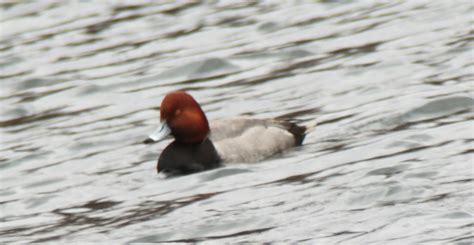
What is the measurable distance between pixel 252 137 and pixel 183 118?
1.90 ft

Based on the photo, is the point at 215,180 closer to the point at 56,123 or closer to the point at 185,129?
the point at 185,129

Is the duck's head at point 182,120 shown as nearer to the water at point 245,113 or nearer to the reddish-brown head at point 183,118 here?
the reddish-brown head at point 183,118

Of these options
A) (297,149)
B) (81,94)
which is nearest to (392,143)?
(297,149)

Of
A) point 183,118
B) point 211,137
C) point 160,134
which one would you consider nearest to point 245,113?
point 211,137

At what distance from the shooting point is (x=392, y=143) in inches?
438

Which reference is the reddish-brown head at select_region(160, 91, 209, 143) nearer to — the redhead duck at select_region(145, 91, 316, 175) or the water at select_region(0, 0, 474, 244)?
the redhead duck at select_region(145, 91, 316, 175)

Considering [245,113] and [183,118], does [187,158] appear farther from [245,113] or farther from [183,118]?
[245,113]

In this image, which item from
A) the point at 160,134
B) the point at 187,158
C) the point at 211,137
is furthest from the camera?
the point at 211,137

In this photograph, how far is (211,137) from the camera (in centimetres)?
1191

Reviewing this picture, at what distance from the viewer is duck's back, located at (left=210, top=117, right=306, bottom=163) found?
11.8 meters

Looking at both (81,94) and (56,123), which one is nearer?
(56,123)

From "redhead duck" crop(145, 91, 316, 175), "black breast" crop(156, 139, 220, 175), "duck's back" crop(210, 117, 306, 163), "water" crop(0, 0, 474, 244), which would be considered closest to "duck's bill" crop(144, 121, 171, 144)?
"redhead duck" crop(145, 91, 316, 175)

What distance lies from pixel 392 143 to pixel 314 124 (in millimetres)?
1219

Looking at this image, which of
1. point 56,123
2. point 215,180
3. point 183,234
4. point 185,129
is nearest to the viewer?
point 183,234
